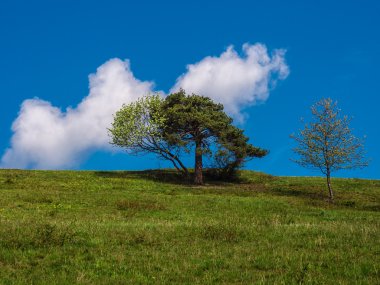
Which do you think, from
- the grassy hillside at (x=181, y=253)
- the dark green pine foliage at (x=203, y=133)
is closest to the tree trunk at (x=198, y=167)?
the dark green pine foliage at (x=203, y=133)

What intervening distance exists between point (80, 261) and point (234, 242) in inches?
227

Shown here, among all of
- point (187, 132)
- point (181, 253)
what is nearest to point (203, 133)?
point (187, 132)

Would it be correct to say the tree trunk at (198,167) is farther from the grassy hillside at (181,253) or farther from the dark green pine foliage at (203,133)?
the grassy hillside at (181,253)

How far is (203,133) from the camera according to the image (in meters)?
59.1

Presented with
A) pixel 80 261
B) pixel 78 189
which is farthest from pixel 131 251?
pixel 78 189

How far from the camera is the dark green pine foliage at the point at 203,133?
2253 inches

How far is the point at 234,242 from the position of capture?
16375mm

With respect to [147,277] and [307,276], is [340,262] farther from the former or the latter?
[147,277]

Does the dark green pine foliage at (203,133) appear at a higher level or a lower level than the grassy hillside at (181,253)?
higher

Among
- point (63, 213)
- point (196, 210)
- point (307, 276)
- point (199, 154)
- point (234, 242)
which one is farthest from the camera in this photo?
point (199, 154)

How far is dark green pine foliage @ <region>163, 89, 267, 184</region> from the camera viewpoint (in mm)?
57219

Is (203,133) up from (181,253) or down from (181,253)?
up

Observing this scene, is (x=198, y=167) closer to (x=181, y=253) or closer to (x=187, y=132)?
(x=187, y=132)

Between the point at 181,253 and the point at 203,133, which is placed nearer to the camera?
the point at 181,253
